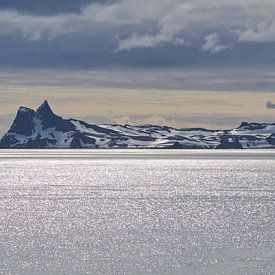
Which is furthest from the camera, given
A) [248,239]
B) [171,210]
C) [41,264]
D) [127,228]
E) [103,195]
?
[103,195]

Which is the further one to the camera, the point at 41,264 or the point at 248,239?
the point at 248,239

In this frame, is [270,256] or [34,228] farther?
[34,228]

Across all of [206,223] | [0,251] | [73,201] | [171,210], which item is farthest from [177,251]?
[73,201]

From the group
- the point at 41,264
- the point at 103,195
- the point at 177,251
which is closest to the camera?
the point at 41,264

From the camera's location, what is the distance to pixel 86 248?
1927 inches

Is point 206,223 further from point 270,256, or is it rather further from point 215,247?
point 270,256

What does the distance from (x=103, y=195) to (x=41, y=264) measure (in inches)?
2387

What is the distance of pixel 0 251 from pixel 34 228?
14067 mm

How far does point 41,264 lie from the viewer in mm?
42438

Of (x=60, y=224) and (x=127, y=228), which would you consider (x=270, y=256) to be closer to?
(x=127, y=228)

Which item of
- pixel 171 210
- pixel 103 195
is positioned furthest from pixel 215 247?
pixel 103 195

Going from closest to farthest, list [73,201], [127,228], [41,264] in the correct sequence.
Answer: [41,264]
[127,228]
[73,201]

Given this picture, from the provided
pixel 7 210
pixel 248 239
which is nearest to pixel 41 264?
pixel 248 239

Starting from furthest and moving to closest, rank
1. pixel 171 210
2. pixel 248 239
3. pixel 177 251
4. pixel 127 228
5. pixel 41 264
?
pixel 171 210
pixel 127 228
pixel 248 239
pixel 177 251
pixel 41 264
